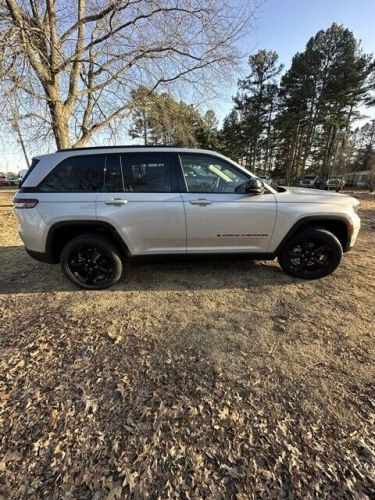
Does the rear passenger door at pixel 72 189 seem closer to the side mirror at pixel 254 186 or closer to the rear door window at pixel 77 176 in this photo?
the rear door window at pixel 77 176

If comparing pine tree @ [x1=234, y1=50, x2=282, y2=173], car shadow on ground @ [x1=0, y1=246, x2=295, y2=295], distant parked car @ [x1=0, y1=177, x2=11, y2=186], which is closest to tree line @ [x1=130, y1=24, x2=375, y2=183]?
pine tree @ [x1=234, y1=50, x2=282, y2=173]

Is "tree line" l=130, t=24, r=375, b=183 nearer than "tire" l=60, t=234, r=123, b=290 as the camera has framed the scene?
No

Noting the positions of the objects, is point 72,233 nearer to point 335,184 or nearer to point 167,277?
point 167,277

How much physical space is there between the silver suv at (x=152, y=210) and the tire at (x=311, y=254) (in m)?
0.02

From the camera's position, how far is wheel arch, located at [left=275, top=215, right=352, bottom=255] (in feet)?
12.5

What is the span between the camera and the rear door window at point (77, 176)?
3602 millimetres

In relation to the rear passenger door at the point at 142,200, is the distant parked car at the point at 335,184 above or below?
below

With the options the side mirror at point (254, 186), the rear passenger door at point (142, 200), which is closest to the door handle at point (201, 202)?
A: the rear passenger door at point (142, 200)

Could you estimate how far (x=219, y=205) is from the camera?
3650mm

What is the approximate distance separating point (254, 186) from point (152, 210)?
1.33 m

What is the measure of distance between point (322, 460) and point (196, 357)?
1179mm

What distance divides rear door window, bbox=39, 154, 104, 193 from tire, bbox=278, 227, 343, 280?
2.73 m

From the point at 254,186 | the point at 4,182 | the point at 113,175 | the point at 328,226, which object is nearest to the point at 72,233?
the point at 113,175

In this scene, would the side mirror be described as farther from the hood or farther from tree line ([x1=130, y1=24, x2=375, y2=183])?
tree line ([x1=130, y1=24, x2=375, y2=183])
